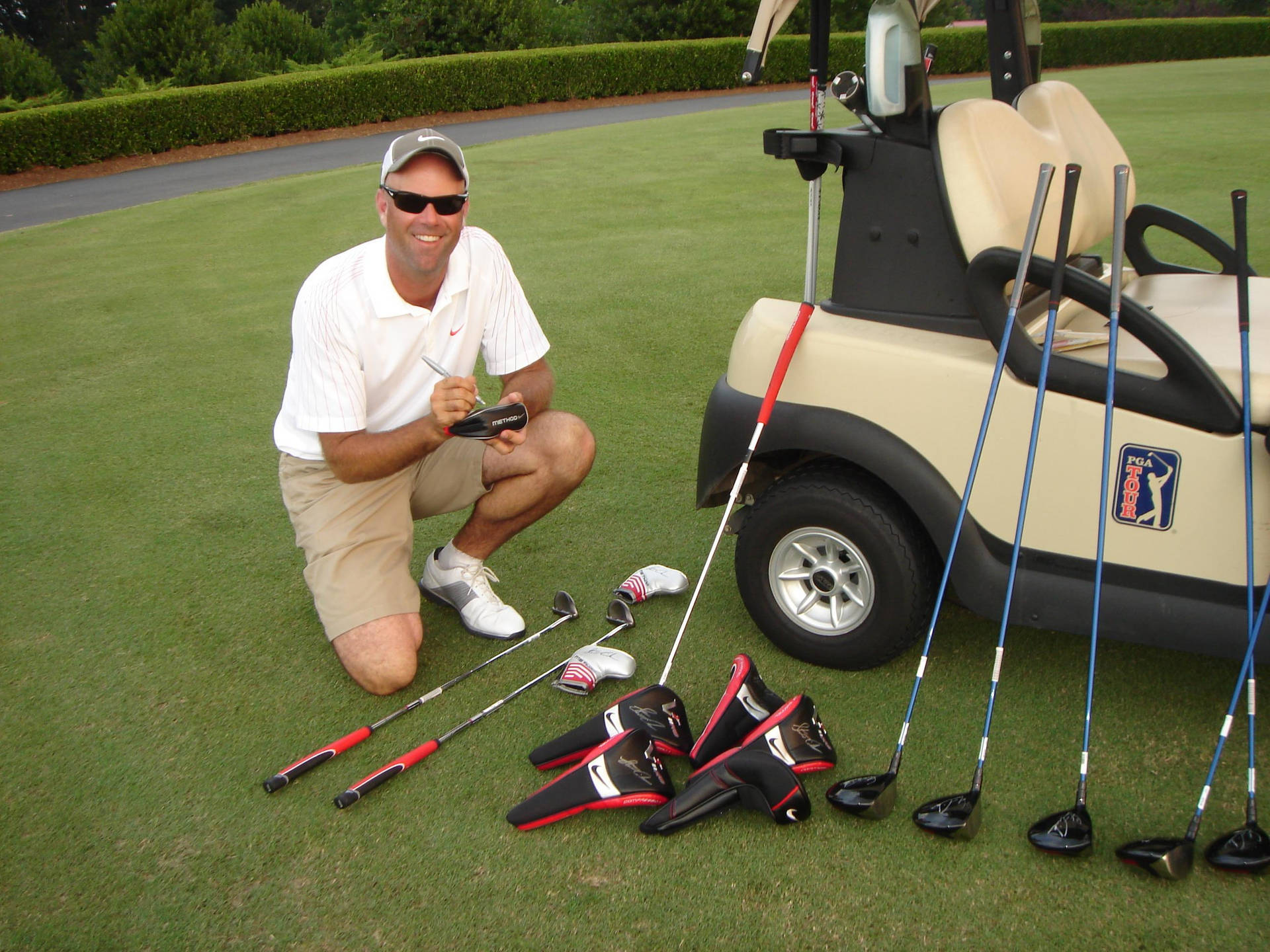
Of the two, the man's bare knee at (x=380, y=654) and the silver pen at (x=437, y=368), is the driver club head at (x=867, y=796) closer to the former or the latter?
the man's bare knee at (x=380, y=654)

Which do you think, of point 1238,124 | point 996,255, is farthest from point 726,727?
point 1238,124

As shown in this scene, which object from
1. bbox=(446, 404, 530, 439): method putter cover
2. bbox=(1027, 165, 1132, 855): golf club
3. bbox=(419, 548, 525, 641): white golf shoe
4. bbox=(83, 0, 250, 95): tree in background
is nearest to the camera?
bbox=(1027, 165, 1132, 855): golf club

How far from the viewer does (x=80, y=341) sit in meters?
6.54

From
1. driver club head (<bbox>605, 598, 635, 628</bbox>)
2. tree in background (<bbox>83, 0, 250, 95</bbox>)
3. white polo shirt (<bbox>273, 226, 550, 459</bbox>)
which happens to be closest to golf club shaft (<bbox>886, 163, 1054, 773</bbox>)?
driver club head (<bbox>605, 598, 635, 628</bbox>)

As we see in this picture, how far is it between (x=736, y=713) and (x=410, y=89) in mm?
18779

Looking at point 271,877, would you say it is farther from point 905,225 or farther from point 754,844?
point 905,225

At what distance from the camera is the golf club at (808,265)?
2812 millimetres

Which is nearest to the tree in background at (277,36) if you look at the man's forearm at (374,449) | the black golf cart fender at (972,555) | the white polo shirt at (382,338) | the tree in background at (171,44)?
the tree in background at (171,44)

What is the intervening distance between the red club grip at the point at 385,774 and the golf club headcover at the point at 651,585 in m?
0.82

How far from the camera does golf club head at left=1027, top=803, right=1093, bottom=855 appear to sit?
2.24 m

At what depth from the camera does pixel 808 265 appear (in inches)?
118

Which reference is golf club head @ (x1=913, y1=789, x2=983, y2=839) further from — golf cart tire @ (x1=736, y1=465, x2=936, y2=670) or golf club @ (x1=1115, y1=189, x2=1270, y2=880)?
golf cart tire @ (x1=736, y1=465, x2=936, y2=670)

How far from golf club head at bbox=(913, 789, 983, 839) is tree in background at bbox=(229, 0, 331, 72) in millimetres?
25637

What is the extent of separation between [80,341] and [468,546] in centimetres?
424
